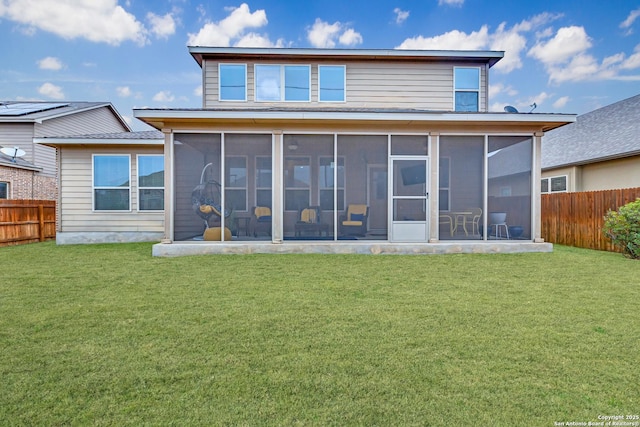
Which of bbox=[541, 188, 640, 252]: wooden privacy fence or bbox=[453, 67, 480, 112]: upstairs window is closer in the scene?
bbox=[541, 188, 640, 252]: wooden privacy fence

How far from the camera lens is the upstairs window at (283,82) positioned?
10453 millimetres

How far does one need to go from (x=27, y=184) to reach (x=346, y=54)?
1212 centimetres

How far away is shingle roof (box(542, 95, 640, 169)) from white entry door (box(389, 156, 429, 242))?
6827 millimetres

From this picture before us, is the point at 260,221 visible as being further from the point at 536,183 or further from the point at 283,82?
the point at 536,183

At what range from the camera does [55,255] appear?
25.5 feet

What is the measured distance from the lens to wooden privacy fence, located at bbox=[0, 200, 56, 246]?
996 centimetres

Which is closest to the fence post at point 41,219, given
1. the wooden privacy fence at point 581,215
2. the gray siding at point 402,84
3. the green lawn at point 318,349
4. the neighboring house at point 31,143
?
the neighboring house at point 31,143

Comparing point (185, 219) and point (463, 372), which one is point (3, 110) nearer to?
point (185, 219)

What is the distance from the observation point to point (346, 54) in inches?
408

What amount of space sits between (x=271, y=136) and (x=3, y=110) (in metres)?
14.1

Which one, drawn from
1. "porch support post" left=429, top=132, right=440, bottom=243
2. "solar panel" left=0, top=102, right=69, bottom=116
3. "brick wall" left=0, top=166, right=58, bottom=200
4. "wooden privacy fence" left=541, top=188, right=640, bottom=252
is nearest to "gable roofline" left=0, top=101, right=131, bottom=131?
"solar panel" left=0, top=102, right=69, bottom=116

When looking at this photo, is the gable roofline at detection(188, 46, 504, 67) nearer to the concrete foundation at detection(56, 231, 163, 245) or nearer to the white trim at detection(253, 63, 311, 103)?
the white trim at detection(253, 63, 311, 103)

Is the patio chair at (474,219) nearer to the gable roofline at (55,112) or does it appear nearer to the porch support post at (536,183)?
the porch support post at (536,183)

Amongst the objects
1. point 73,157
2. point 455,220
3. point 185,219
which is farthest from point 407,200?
point 73,157
